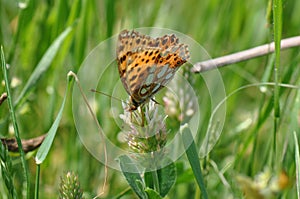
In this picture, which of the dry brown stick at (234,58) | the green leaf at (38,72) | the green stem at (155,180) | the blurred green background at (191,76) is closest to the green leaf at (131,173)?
the green stem at (155,180)

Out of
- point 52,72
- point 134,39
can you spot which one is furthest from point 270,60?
point 52,72

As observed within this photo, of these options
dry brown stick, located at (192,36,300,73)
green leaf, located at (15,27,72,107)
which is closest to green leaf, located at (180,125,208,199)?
dry brown stick, located at (192,36,300,73)

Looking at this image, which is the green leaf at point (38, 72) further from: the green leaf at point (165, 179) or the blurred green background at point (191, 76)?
the green leaf at point (165, 179)

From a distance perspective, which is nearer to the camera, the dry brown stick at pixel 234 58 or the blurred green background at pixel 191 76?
the dry brown stick at pixel 234 58

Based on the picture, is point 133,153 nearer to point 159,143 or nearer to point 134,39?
point 159,143

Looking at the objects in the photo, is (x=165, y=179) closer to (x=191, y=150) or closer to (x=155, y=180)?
(x=155, y=180)
